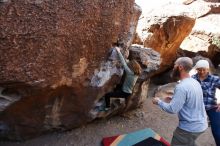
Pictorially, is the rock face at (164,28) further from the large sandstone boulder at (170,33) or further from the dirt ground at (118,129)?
the dirt ground at (118,129)

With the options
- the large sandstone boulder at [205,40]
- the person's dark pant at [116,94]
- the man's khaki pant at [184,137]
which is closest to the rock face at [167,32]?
the large sandstone boulder at [205,40]

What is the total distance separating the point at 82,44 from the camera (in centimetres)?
513

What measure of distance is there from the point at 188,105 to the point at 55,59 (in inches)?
76.0

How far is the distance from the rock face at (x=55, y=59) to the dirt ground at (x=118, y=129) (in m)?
0.17

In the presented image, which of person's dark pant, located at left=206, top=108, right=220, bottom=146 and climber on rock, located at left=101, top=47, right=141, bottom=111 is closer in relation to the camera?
person's dark pant, located at left=206, top=108, right=220, bottom=146

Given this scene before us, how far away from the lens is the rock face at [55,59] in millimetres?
4405

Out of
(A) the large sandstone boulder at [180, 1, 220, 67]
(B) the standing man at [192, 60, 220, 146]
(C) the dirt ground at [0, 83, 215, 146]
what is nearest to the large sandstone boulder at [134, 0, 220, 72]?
(A) the large sandstone boulder at [180, 1, 220, 67]

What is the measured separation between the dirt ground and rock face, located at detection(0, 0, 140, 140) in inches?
6.8

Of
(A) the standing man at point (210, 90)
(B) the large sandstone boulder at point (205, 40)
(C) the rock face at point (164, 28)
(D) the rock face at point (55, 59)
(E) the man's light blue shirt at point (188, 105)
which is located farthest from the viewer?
(B) the large sandstone boulder at point (205, 40)

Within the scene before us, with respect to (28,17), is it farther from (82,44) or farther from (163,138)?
(163,138)

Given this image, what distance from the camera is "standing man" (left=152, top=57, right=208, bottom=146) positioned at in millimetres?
4258

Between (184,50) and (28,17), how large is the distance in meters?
6.83

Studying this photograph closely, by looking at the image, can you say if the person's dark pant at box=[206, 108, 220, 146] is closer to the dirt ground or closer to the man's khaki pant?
the man's khaki pant

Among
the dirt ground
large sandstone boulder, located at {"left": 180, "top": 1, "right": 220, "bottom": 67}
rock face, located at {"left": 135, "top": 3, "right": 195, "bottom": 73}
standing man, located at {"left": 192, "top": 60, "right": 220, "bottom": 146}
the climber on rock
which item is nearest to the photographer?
standing man, located at {"left": 192, "top": 60, "right": 220, "bottom": 146}
